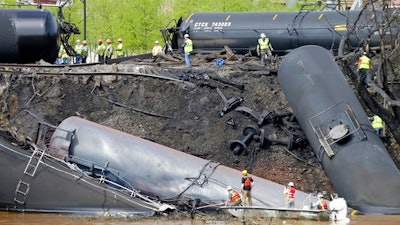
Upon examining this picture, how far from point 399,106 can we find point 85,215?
10063 millimetres

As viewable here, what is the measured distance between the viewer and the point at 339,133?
2497cm

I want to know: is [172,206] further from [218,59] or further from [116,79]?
[218,59]

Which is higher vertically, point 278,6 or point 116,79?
point 278,6

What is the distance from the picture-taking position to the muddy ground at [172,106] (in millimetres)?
27344

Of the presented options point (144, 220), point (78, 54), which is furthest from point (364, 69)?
point (78, 54)

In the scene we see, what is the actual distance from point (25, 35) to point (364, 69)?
12.6m

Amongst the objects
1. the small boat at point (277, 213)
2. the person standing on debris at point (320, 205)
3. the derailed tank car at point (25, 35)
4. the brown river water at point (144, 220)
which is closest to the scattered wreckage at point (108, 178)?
the brown river water at point (144, 220)

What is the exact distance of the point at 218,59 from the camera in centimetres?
3484

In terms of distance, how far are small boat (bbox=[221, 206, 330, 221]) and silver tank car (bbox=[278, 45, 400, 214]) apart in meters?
→ 2.29

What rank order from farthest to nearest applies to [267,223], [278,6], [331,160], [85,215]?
[278,6], [331,160], [85,215], [267,223]

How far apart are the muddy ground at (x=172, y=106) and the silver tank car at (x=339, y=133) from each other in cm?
134

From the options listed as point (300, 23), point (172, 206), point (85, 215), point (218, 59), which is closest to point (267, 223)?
point (172, 206)

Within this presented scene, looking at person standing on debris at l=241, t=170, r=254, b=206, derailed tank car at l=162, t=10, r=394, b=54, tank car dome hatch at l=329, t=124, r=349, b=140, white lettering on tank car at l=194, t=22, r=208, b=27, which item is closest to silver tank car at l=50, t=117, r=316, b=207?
person standing on debris at l=241, t=170, r=254, b=206

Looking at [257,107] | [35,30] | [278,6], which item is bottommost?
[257,107]
